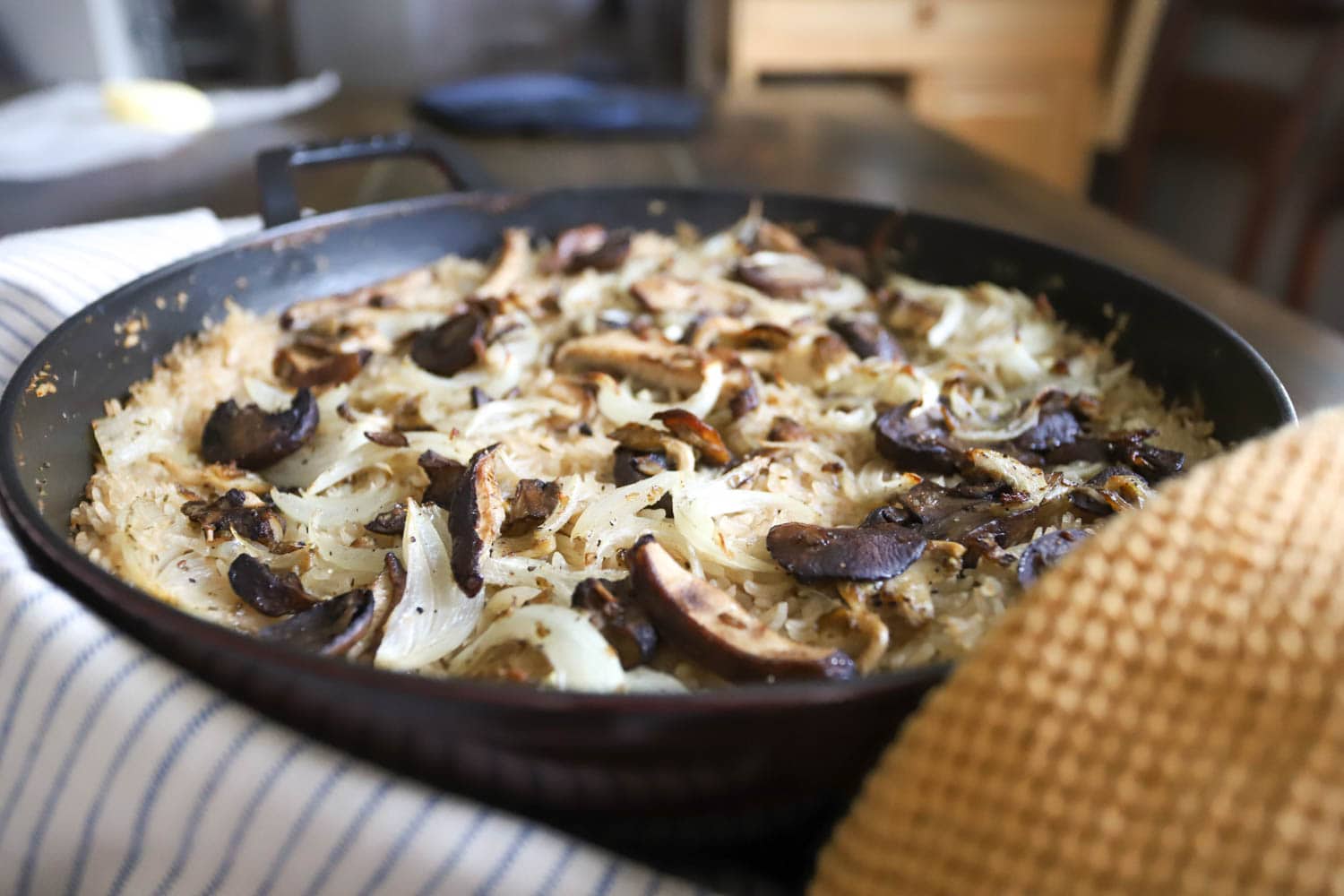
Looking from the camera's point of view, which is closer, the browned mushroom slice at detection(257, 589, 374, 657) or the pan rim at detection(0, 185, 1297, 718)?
the pan rim at detection(0, 185, 1297, 718)

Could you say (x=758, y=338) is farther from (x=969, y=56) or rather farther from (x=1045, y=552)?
(x=969, y=56)

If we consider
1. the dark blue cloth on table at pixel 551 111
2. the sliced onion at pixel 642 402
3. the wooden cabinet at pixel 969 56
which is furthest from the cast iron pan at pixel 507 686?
the wooden cabinet at pixel 969 56

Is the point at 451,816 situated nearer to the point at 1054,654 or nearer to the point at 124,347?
the point at 1054,654

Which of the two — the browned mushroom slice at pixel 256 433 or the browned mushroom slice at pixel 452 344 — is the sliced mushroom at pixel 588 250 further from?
the browned mushroom slice at pixel 256 433

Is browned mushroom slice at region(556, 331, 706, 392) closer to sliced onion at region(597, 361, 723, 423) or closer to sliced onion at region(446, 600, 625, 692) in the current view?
sliced onion at region(597, 361, 723, 423)

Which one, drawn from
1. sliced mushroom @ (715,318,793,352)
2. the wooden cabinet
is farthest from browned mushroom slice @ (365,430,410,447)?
the wooden cabinet

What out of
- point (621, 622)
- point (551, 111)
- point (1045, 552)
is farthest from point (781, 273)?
point (551, 111)

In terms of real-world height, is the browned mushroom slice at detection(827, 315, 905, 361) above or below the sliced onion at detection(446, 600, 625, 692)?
below
